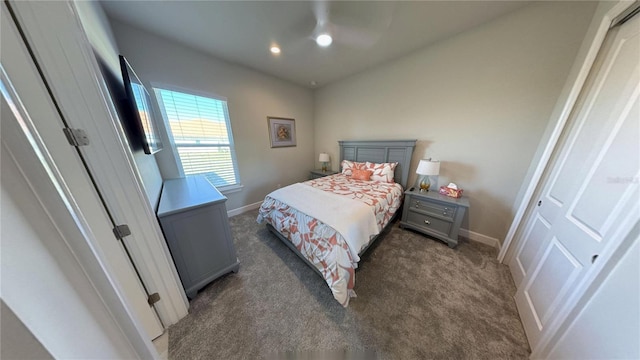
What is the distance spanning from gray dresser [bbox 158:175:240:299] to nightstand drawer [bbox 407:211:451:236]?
2325 millimetres

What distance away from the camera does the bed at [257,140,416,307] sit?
1.42 metres

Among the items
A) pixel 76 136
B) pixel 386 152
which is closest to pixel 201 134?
pixel 76 136

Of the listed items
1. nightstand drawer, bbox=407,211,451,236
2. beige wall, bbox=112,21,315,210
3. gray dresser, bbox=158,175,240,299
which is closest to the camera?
gray dresser, bbox=158,175,240,299

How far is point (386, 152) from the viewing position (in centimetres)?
286

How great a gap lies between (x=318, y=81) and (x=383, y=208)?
275cm

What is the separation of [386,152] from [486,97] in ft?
4.31

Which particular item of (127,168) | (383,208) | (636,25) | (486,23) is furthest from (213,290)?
(486,23)

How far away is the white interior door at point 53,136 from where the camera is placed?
0.63 m

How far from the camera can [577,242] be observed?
1021mm

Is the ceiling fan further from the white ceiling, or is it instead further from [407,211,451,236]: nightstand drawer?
[407,211,451,236]: nightstand drawer

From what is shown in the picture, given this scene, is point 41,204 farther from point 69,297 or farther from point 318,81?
point 318,81

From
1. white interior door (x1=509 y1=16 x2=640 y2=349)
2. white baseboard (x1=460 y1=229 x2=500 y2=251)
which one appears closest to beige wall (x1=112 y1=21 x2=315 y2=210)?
white baseboard (x1=460 y1=229 x2=500 y2=251)

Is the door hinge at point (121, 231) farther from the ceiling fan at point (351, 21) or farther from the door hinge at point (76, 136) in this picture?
the ceiling fan at point (351, 21)

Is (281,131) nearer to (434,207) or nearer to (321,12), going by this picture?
(321,12)
